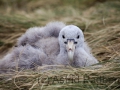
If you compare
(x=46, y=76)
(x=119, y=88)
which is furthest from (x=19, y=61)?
(x=119, y=88)

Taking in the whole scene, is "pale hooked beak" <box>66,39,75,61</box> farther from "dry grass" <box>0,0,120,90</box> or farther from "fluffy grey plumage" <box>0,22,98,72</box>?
"dry grass" <box>0,0,120,90</box>

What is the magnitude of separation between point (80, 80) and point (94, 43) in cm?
172

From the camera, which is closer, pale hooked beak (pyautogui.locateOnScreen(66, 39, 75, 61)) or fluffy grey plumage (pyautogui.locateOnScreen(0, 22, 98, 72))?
pale hooked beak (pyautogui.locateOnScreen(66, 39, 75, 61))

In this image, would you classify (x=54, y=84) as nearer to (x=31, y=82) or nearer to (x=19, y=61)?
(x=31, y=82)

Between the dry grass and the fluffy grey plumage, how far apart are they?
6.6 inches

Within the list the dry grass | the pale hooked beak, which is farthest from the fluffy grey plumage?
the dry grass

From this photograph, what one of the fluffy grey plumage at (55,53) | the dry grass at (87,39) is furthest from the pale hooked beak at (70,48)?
the dry grass at (87,39)

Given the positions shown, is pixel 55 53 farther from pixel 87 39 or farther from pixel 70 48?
pixel 87 39

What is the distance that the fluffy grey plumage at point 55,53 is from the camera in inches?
161

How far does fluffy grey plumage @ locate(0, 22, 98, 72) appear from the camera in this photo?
409cm

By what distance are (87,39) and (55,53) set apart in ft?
4.25

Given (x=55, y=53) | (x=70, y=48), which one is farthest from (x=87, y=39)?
(x=70, y=48)

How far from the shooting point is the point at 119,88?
11.5 feet

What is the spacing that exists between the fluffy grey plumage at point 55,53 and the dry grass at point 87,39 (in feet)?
0.55
